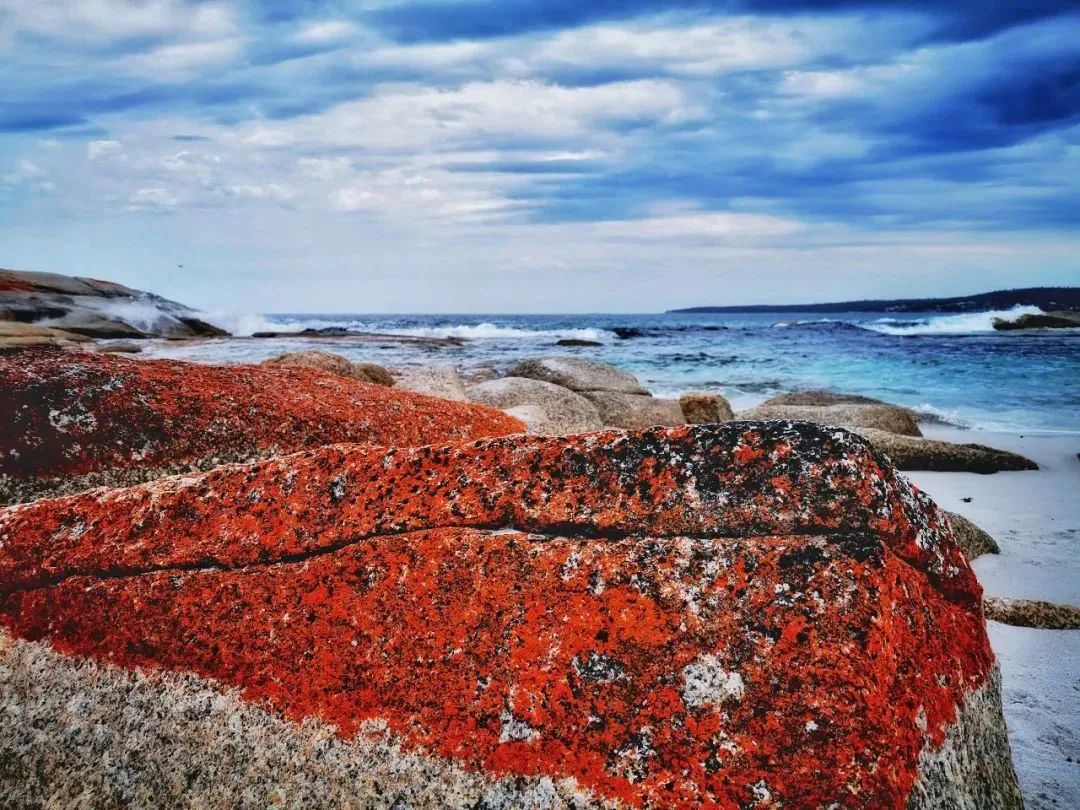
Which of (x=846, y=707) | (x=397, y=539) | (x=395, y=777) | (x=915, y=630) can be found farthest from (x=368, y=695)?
(x=915, y=630)

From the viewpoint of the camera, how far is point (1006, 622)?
4594 mm

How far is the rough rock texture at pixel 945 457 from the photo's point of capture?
963 centimetres

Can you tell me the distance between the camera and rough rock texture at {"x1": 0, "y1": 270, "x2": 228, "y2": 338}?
26359mm

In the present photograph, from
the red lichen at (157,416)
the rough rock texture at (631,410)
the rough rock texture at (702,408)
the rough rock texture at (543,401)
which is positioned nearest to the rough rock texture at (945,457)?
the rough rock texture at (631,410)

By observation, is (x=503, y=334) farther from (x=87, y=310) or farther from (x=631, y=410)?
(x=631, y=410)

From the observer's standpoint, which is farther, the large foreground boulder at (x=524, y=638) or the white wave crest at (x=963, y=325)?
the white wave crest at (x=963, y=325)

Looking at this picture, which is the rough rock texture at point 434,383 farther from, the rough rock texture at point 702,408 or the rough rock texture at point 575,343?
the rough rock texture at point 575,343

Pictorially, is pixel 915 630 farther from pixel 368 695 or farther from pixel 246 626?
pixel 246 626

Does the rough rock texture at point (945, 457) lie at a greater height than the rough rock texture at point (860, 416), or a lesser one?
lesser

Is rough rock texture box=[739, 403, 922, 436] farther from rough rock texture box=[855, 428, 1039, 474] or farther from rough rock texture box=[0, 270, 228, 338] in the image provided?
rough rock texture box=[0, 270, 228, 338]

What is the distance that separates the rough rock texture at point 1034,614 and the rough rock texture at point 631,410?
709 centimetres

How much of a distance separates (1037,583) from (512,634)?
5264mm

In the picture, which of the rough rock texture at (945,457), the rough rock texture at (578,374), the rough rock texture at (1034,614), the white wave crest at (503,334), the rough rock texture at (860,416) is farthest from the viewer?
the white wave crest at (503,334)

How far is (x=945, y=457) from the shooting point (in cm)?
967
